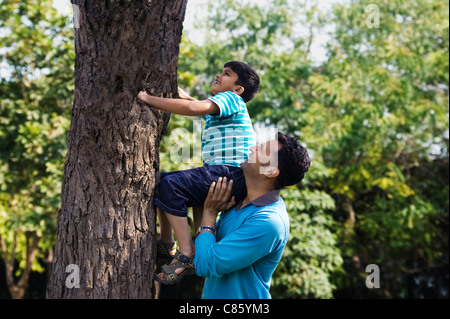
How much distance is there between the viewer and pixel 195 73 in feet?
31.1

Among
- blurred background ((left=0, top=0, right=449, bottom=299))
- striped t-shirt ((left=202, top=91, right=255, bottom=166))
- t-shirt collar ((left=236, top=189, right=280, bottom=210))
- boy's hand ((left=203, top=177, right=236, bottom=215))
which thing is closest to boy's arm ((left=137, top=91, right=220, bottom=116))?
striped t-shirt ((left=202, top=91, right=255, bottom=166))

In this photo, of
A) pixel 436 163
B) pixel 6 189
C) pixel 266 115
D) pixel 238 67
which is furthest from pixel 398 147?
pixel 238 67

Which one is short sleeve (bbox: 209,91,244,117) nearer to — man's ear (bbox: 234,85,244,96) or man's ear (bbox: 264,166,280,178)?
man's ear (bbox: 234,85,244,96)

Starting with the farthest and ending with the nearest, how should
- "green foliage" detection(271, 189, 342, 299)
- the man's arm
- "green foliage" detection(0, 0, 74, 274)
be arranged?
"green foliage" detection(271, 189, 342, 299) < "green foliage" detection(0, 0, 74, 274) < the man's arm

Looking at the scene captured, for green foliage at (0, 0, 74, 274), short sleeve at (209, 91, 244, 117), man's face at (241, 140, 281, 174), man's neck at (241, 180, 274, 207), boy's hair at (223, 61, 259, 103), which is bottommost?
man's neck at (241, 180, 274, 207)

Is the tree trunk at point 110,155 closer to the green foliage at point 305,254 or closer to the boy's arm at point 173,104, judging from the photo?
the boy's arm at point 173,104

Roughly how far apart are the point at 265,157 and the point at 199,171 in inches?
Answer: 14.6

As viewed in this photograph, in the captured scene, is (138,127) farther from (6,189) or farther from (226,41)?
(226,41)

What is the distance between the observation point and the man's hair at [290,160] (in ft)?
8.00

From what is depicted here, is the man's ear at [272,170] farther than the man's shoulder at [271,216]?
Yes

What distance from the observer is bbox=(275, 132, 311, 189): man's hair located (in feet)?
8.00

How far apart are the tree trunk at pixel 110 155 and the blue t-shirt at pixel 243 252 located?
345 millimetres

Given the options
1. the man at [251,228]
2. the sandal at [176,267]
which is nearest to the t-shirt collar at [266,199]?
the man at [251,228]

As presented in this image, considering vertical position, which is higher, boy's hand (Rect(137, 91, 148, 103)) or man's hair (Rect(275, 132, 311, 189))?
boy's hand (Rect(137, 91, 148, 103))
